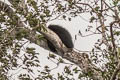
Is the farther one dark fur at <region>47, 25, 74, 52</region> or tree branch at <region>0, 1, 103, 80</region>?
dark fur at <region>47, 25, 74, 52</region>

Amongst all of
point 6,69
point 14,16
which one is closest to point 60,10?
point 14,16

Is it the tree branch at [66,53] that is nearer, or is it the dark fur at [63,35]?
the tree branch at [66,53]

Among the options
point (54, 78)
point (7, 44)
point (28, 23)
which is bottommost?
point (54, 78)

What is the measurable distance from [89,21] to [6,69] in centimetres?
162

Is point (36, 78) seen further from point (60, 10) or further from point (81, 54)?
point (60, 10)

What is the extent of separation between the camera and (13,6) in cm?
379

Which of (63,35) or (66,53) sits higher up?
(63,35)

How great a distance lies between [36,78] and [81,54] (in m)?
0.86

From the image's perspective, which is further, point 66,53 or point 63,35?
point 63,35

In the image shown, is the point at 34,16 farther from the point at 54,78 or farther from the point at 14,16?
the point at 54,78

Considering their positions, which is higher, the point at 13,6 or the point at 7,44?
the point at 13,6

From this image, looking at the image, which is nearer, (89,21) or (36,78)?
(36,78)

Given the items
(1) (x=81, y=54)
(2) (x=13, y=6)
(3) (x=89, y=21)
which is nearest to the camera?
(1) (x=81, y=54)

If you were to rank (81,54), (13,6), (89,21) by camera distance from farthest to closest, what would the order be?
(89,21) → (13,6) → (81,54)
